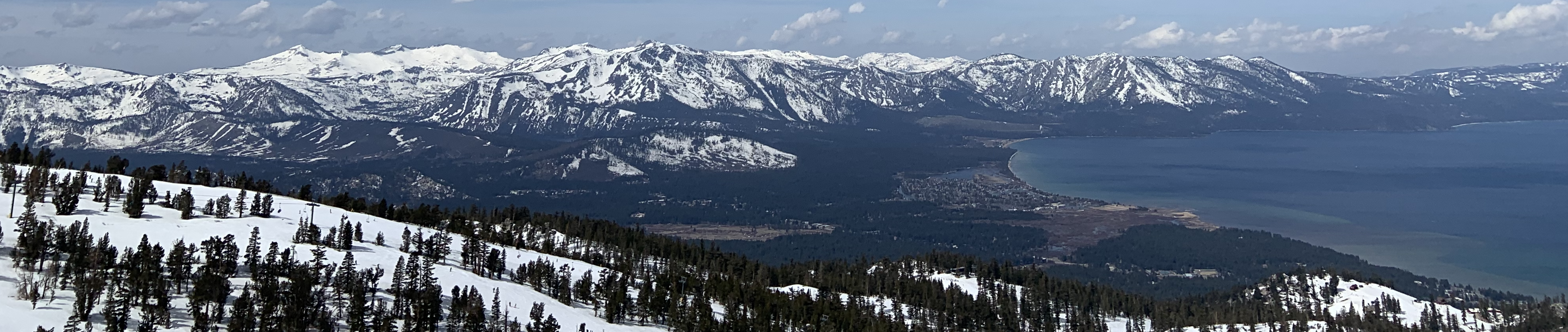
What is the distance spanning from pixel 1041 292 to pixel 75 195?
10031 centimetres

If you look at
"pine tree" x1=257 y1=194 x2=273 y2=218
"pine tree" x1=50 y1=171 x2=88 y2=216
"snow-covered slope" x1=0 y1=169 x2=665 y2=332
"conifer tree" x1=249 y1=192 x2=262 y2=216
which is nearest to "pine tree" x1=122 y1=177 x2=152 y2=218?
"snow-covered slope" x1=0 y1=169 x2=665 y2=332

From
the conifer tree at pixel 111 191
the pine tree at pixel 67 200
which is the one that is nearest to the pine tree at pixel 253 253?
the pine tree at pixel 67 200

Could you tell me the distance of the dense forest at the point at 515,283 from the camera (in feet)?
250

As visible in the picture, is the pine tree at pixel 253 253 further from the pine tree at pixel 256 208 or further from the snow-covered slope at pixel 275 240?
the pine tree at pixel 256 208

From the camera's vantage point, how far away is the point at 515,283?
10644 cm

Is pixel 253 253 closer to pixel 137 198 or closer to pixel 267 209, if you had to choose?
pixel 137 198

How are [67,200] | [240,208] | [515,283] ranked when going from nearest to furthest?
[67,200] < [515,283] < [240,208]

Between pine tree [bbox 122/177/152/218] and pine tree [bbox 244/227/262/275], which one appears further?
pine tree [bbox 122/177/152/218]

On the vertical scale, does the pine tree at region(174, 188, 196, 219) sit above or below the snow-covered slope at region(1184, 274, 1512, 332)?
above

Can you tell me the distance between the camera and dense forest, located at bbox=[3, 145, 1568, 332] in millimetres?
76188

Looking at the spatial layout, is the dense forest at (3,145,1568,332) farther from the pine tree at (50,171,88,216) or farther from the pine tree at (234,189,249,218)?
the pine tree at (234,189,249,218)

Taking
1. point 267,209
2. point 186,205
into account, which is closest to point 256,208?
point 267,209

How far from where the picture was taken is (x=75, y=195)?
9956cm

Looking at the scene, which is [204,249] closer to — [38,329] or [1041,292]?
Answer: [38,329]
